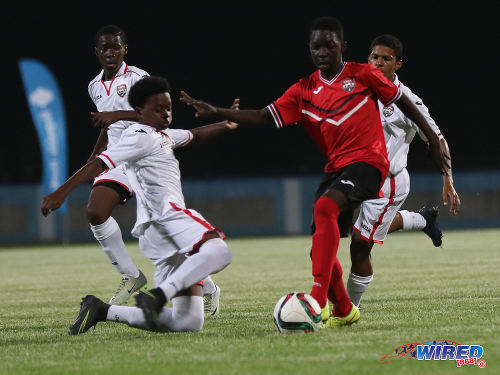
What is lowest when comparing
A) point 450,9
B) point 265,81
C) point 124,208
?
point 124,208

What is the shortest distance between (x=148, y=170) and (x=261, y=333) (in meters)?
1.18

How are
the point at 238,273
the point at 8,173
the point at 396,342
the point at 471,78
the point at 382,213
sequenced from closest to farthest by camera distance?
the point at 396,342 → the point at 382,213 → the point at 238,273 → the point at 8,173 → the point at 471,78

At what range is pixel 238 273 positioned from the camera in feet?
36.0

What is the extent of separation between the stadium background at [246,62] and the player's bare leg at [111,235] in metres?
19.1

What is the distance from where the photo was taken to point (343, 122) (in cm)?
512

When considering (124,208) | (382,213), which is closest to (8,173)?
(124,208)

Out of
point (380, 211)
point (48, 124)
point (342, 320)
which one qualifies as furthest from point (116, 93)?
point (48, 124)

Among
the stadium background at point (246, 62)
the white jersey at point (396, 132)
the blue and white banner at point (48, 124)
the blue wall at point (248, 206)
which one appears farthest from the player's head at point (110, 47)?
the stadium background at point (246, 62)

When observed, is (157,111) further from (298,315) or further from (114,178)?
(298,315)

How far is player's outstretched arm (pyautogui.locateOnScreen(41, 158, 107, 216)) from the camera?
4.77 m

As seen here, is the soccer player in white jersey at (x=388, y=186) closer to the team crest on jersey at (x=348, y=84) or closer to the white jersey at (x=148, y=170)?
the team crest on jersey at (x=348, y=84)

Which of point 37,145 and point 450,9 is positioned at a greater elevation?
point 450,9

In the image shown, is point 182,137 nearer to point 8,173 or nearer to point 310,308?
point 310,308

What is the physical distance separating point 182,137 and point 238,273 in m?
5.72
